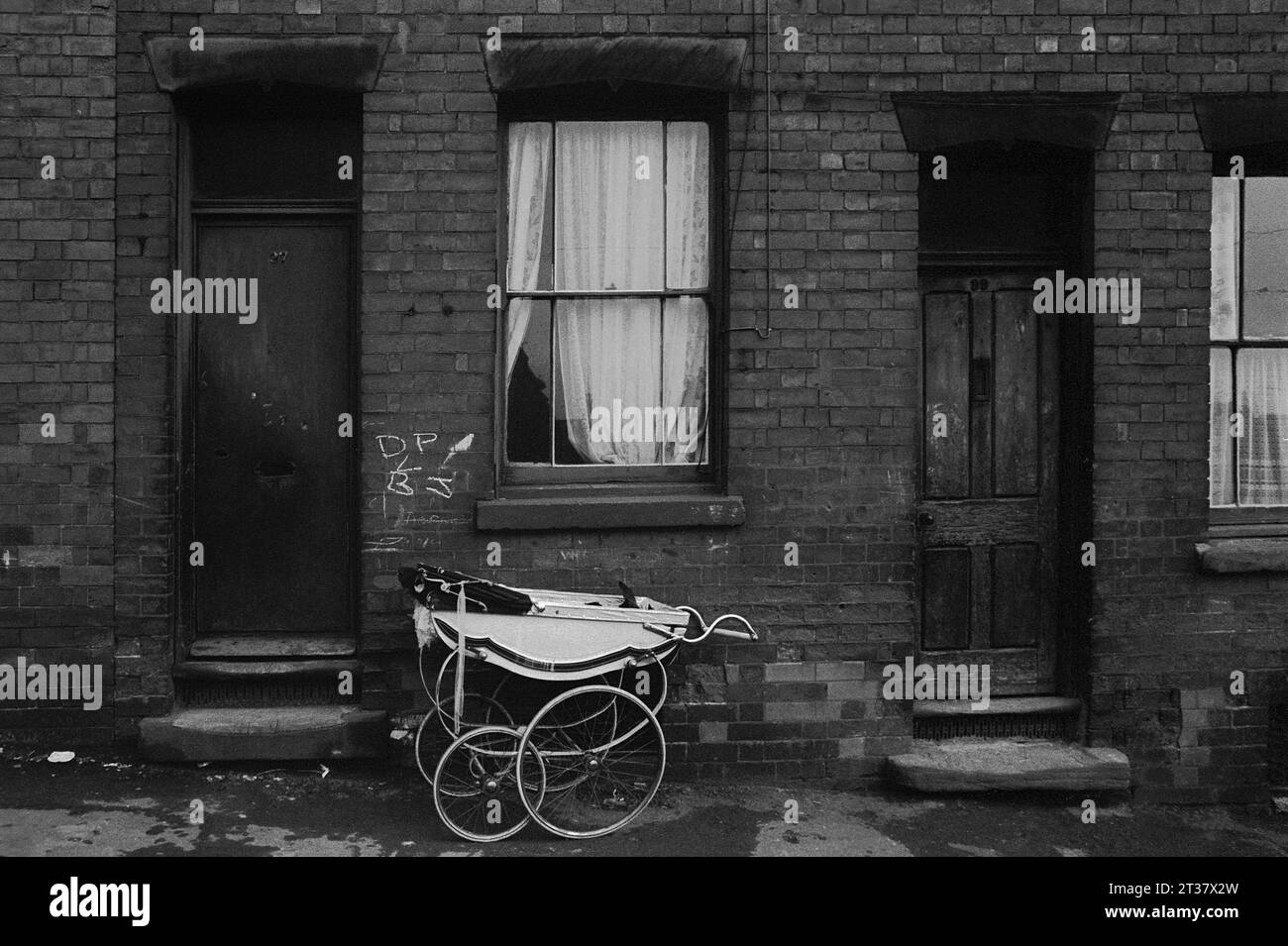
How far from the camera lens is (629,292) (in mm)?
5844

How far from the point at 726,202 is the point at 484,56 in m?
1.44

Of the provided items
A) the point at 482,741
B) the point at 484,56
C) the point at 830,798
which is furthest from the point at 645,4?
the point at 830,798

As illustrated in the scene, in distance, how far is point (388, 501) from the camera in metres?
5.63

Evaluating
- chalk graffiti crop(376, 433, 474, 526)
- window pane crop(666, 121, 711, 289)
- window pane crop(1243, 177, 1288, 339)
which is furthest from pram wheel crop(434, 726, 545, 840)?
window pane crop(1243, 177, 1288, 339)

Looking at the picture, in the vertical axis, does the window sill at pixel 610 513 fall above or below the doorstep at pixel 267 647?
above

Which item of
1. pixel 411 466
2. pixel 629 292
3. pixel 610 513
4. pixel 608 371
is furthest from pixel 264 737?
pixel 629 292

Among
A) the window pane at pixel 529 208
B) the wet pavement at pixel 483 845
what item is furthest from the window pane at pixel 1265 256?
the window pane at pixel 529 208

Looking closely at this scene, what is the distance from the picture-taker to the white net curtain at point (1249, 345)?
19.6 ft

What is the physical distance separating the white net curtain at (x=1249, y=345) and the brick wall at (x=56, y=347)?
589cm

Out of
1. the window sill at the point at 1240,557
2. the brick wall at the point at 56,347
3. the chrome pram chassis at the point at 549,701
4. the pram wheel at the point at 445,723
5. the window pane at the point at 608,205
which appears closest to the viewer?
the chrome pram chassis at the point at 549,701

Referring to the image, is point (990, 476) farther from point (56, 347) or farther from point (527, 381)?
point (56, 347)

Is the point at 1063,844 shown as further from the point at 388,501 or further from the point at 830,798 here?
the point at 388,501

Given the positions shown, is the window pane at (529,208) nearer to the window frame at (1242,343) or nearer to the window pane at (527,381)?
the window pane at (527,381)
